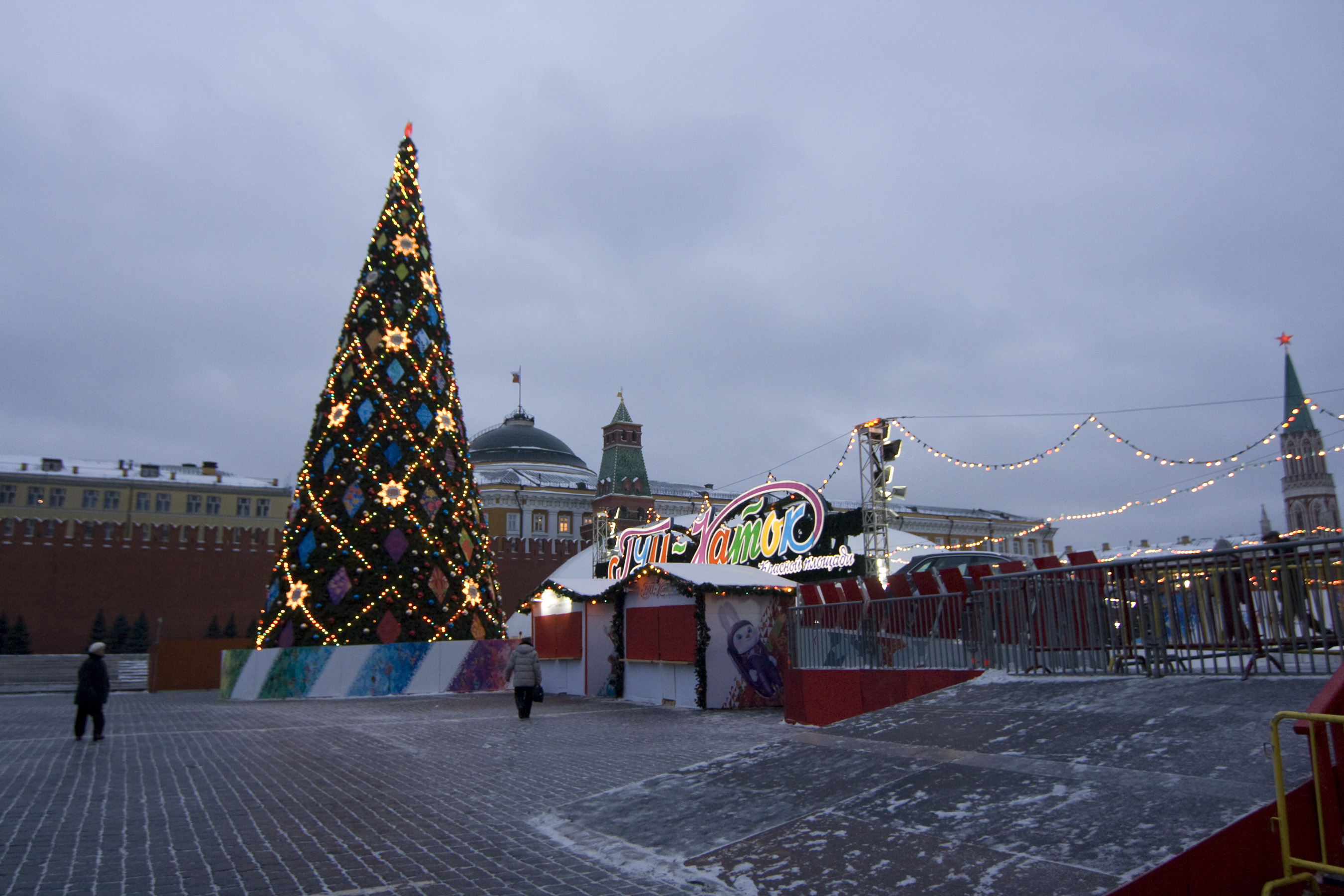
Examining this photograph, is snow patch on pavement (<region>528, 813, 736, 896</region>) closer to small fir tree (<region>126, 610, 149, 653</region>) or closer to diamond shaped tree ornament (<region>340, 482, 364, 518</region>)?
diamond shaped tree ornament (<region>340, 482, 364, 518</region>)

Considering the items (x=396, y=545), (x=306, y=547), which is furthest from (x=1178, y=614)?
(x=306, y=547)

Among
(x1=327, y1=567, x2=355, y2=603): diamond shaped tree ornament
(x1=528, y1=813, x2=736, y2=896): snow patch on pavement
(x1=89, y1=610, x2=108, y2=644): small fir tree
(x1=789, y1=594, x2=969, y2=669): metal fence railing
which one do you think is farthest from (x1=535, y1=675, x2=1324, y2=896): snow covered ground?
(x1=89, y1=610, x2=108, y2=644): small fir tree

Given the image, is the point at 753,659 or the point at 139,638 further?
the point at 139,638

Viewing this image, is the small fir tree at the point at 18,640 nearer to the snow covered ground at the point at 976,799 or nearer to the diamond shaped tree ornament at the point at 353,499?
the diamond shaped tree ornament at the point at 353,499

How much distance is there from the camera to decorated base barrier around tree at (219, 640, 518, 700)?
20438 millimetres

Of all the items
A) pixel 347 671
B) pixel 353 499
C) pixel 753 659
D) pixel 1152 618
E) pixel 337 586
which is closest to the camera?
pixel 1152 618

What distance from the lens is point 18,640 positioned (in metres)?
33.0

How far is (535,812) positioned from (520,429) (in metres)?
74.3

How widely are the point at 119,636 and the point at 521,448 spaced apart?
44378mm

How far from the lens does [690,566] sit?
18281 millimetres

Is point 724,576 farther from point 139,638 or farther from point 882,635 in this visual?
point 139,638

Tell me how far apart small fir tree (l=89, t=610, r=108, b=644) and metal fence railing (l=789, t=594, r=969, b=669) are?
32.0 meters

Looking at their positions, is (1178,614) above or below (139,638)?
above

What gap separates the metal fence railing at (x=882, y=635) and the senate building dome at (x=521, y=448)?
6386 cm
